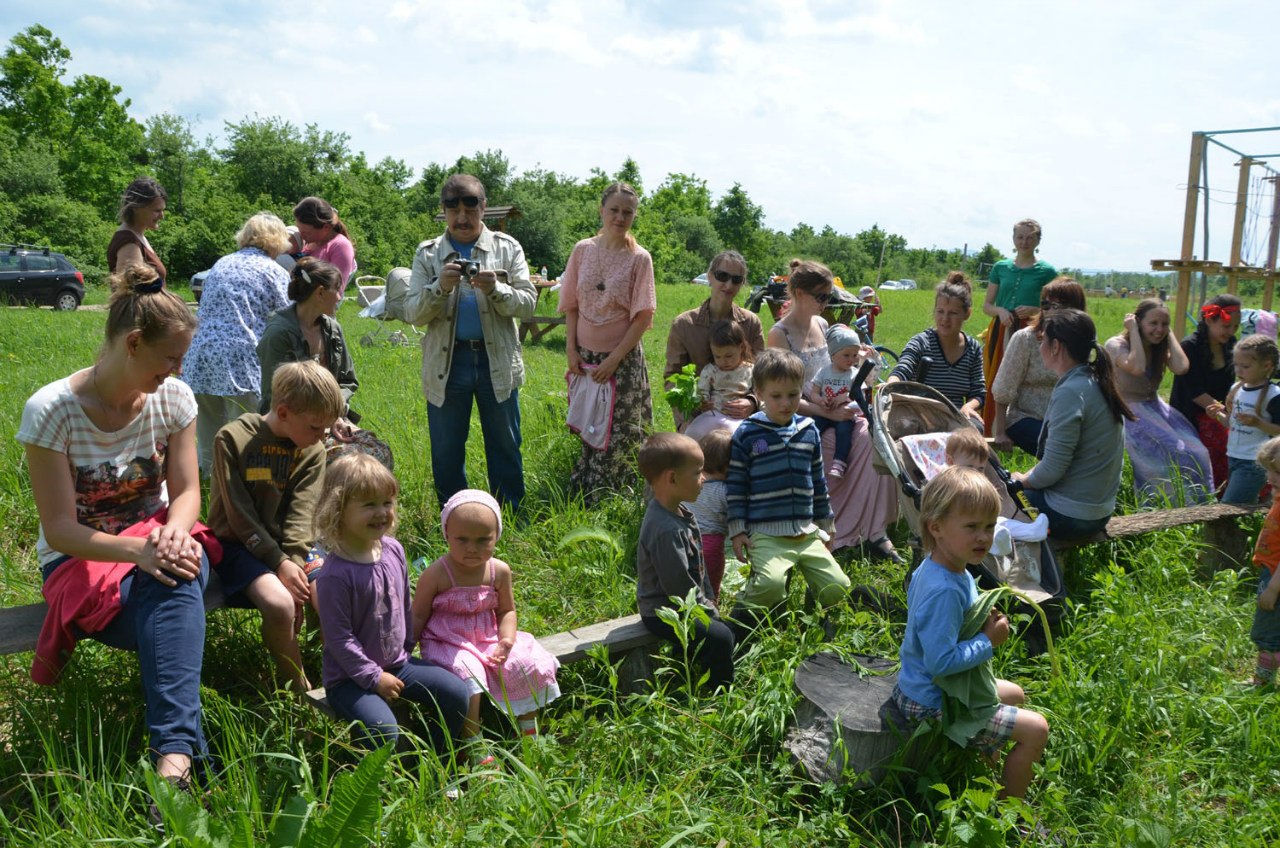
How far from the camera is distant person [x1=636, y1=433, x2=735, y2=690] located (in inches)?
138

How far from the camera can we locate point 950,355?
6.03m

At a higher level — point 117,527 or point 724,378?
point 724,378

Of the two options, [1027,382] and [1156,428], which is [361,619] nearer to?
[1027,382]

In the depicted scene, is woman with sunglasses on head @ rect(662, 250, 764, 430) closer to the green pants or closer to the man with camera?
the man with camera

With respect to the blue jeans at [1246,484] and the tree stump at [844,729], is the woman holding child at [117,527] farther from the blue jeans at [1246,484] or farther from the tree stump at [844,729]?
the blue jeans at [1246,484]

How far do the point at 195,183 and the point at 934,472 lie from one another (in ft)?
146

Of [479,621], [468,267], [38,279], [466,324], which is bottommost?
[479,621]

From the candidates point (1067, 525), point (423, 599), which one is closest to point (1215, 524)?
point (1067, 525)

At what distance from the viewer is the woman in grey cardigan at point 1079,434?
4570mm

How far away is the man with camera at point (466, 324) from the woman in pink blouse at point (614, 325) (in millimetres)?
518

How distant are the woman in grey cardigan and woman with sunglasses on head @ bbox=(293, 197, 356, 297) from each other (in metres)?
4.00

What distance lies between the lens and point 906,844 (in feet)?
9.46

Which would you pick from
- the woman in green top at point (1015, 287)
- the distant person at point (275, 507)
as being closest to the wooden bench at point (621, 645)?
the distant person at point (275, 507)

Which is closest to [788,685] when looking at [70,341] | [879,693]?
[879,693]
